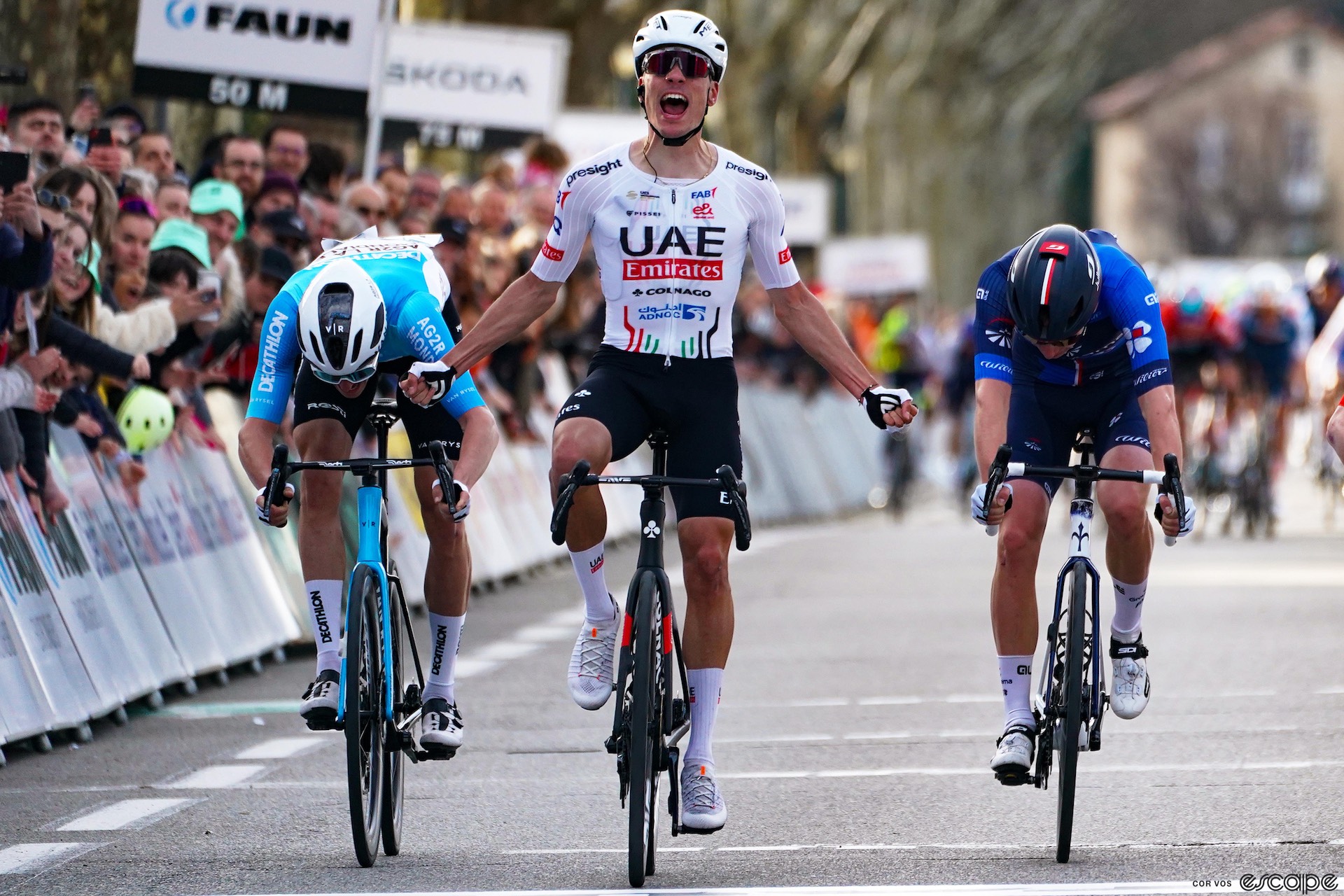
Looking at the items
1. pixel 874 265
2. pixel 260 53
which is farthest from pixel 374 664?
pixel 874 265

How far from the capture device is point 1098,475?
8.70 metres

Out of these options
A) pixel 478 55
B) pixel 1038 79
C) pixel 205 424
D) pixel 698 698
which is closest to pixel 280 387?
pixel 698 698

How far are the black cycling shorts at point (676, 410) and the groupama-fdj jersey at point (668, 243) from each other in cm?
6

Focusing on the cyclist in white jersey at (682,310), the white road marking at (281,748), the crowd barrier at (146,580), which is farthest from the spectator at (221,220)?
the cyclist in white jersey at (682,310)

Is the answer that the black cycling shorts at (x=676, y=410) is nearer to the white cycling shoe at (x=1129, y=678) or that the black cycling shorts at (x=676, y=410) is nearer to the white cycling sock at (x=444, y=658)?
the white cycling sock at (x=444, y=658)

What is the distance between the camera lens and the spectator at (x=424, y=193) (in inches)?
713

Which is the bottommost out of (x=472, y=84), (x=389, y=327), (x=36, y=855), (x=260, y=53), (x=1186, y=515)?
(x=36, y=855)

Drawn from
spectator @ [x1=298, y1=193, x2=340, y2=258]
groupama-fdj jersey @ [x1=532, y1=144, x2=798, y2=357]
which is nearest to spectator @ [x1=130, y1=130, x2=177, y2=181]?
spectator @ [x1=298, y1=193, x2=340, y2=258]

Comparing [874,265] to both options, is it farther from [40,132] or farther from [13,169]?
[13,169]

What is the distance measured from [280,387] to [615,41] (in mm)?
26098

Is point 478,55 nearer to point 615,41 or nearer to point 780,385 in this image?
point 780,385

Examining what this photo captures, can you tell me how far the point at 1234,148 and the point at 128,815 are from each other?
453ft

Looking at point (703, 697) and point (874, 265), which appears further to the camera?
point (874, 265)

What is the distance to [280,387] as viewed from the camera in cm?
909
